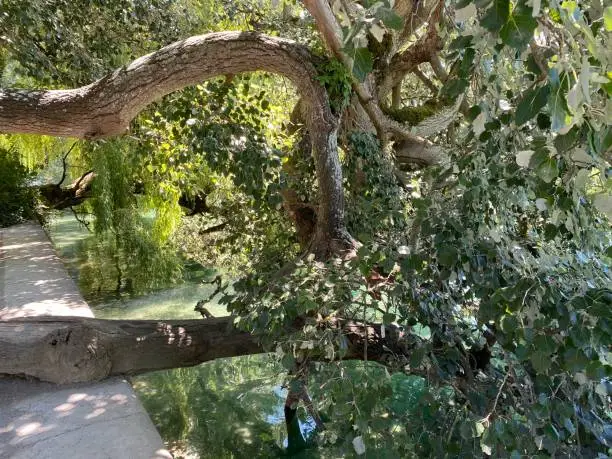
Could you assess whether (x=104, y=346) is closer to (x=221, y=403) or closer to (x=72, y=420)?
(x=72, y=420)

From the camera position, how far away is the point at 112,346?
312cm

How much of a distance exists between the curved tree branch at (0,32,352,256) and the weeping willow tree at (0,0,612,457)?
0.01 metres

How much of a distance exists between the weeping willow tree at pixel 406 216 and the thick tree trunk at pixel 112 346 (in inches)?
0.5

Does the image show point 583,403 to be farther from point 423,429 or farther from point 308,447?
point 308,447

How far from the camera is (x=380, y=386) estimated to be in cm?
173

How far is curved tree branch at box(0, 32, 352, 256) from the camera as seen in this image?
312cm

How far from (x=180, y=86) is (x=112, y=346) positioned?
152cm

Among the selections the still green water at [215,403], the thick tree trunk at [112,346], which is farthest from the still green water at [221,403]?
the thick tree trunk at [112,346]

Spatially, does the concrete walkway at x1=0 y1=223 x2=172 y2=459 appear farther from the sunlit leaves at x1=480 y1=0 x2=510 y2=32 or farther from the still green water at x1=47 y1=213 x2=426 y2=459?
the sunlit leaves at x1=480 y1=0 x2=510 y2=32

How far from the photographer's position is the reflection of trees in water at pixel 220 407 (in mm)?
4102

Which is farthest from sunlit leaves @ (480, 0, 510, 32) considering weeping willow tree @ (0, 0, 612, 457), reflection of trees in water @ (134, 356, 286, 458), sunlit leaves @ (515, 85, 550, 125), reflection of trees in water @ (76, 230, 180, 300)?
reflection of trees in water @ (76, 230, 180, 300)

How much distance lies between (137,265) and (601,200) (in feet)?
23.8

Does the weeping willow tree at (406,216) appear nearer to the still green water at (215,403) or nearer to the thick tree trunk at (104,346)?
the thick tree trunk at (104,346)

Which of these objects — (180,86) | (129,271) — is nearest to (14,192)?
(129,271)
